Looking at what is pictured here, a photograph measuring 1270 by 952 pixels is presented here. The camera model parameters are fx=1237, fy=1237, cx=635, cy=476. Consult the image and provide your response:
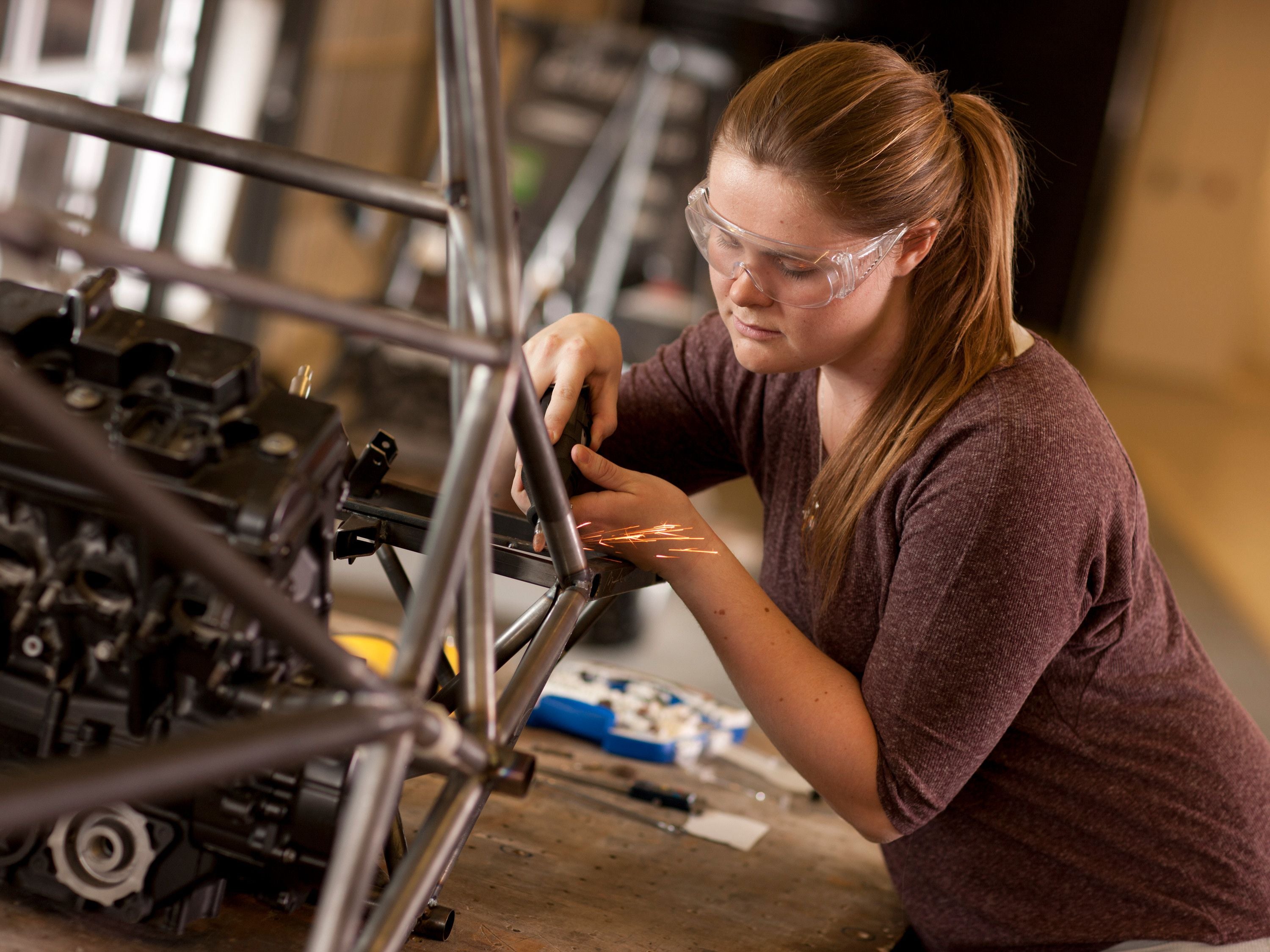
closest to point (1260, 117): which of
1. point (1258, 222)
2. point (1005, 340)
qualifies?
point (1258, 222)

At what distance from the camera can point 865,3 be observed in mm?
8211

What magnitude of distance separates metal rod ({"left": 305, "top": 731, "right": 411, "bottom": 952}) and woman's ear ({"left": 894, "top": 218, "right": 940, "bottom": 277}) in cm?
77

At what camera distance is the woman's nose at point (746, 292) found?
1177 millimetres

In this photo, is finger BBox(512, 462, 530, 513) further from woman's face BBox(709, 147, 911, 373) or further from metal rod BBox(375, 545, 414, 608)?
woman's face BBox(709, 147, 911, 373)

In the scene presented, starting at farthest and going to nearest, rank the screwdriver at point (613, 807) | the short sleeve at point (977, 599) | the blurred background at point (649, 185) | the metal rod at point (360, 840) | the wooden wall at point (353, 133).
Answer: the wooden wall at point (353, 133), the blurred background at point (649, 185), the screwdriver at point (613, 807), the short sleeve at point (977, 599), the metal rod at point (360, 840)

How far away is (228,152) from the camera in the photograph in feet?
2.75

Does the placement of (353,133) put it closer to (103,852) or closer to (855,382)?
(855,382)

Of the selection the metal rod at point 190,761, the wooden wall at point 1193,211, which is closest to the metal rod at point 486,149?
the metal rod at point 190,761

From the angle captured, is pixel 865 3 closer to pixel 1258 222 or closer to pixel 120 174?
pixel 1258 222

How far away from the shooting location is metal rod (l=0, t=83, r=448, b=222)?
0.82 metres

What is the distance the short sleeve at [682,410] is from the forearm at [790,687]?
1.32 feet

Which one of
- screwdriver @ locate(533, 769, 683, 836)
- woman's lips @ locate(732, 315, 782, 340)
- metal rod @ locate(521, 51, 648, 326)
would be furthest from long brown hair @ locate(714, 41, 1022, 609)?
metal rod @ locate(521, 51, 648, 326)

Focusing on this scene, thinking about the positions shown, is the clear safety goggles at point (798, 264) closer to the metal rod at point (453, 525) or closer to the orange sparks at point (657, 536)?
the orange sparks at point (657, 536)

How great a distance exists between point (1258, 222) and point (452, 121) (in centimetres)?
932
